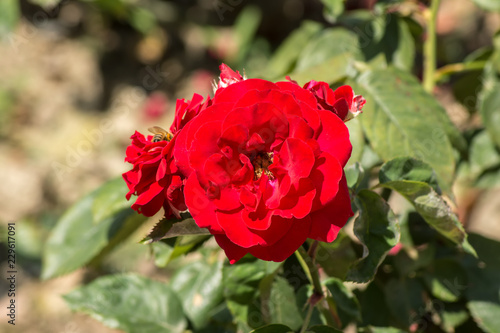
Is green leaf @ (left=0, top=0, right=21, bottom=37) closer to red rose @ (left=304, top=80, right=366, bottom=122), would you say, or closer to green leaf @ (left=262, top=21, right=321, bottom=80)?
green leaf @ (left=262, top=21, right=321, bottom=80)

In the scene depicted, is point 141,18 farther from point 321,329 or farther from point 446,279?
point 321,329

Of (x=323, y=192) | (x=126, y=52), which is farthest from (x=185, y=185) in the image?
(x=126, y=52)

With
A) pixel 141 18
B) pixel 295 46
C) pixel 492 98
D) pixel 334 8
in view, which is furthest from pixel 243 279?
pixel 141 18

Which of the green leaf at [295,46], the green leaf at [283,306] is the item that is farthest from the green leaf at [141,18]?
the green leaf at [283,306]

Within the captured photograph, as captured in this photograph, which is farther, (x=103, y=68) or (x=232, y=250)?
(x=103, y=68)

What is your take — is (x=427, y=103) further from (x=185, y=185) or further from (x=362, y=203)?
(x=185, y=185)

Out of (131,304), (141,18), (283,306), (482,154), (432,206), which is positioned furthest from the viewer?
(141,18)

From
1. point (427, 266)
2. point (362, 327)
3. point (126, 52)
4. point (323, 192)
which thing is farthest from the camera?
point (126, 52)

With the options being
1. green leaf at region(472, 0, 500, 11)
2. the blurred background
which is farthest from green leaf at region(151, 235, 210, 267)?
the blurred background
